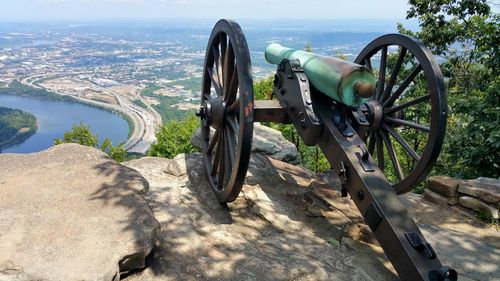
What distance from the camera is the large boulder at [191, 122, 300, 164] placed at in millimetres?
5957

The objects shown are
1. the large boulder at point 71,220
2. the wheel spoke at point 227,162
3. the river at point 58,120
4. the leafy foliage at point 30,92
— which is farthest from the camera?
the leafy foliage at point 30,92

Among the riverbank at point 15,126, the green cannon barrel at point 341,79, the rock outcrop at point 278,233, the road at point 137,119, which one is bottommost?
the riverbank at point 15,126

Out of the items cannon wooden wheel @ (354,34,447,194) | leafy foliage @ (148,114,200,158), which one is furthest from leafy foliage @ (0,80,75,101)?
cannon wooden wheel @ (354,34,447,194)

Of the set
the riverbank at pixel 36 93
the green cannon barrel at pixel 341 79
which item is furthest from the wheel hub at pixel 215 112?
the riverbank at pixel 36 93

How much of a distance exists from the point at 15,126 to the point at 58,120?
753 cm

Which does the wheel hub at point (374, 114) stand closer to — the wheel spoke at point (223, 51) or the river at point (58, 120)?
the wheel spoke at point (223, 51)

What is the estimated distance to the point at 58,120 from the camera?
77.5m

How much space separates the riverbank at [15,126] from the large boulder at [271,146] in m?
67.2

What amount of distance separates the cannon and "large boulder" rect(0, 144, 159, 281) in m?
0.99

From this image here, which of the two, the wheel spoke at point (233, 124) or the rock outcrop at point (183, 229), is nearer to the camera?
the rock outcrop at point (183, 229)

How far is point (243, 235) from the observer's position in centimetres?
365

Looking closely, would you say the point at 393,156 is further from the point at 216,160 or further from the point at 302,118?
the point at 216,160

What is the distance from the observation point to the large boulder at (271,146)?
235 inches

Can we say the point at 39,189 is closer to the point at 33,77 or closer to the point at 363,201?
the point at 363,201
